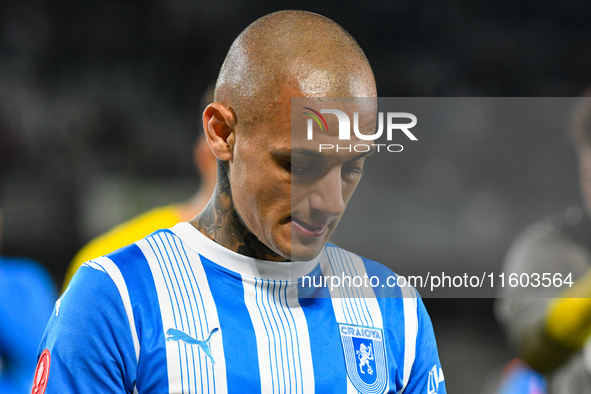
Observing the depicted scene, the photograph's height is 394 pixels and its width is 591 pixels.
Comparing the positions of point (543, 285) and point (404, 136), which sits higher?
point (404, 136)

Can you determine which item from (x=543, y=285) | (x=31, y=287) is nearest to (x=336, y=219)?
(x=543, y=285)

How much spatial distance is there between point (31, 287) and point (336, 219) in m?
2.64

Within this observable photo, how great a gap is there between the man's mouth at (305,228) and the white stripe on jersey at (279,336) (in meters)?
0.13

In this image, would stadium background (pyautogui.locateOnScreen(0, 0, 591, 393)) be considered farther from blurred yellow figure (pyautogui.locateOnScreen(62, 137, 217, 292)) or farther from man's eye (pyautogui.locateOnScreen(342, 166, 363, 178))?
man's eye (pyautogui.locateOnScreen(342, 166, 363, 178))

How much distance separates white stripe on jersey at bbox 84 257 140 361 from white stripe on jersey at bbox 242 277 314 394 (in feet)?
0.69

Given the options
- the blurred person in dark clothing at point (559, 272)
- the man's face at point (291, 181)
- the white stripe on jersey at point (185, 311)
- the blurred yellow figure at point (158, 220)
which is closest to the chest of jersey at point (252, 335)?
the white stripe on jersey at point (185, 311)

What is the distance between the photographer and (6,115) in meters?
4.16

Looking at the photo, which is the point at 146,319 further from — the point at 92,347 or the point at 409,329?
the point at 409,329

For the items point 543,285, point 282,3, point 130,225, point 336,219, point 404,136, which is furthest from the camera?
point 282,3

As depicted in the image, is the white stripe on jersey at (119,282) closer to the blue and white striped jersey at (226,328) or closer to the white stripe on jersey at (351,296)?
the blue and white striped jersey at (226,328)

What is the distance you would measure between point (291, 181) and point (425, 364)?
456 millimetres

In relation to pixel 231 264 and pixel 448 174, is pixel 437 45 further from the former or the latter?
pixel 231 264

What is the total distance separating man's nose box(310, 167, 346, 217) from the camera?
1.05m

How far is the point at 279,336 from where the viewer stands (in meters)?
1.11
